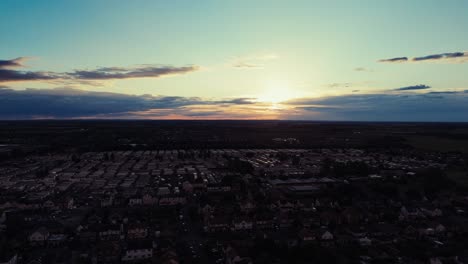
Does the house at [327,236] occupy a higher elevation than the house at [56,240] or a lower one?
higher

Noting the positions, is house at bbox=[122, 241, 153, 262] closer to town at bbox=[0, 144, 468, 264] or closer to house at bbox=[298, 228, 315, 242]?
town at bbox=[0, 144, 468, 264]

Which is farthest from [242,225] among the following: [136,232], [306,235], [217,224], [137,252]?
[137,252]

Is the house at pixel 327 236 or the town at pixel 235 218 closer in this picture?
the town at pixel 235 218

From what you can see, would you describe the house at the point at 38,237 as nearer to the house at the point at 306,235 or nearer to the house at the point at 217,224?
the house at the point at 217,224

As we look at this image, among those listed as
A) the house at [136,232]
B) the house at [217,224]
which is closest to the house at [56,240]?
the house at [136,232]

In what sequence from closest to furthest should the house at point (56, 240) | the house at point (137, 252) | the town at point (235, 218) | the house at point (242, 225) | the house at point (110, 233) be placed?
the house at point (137, 252) → the town at point (235, 218) → the house at point (56, 240) → the house at point (110, 233) → the house at point (242, 225)

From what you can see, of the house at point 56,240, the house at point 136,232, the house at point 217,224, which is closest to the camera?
the house at point 56,240

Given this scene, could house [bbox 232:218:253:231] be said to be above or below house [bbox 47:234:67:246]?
above

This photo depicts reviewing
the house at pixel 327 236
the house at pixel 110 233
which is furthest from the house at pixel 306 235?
the house at pixel 110 233

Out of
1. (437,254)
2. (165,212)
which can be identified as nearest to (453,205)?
(437,254)

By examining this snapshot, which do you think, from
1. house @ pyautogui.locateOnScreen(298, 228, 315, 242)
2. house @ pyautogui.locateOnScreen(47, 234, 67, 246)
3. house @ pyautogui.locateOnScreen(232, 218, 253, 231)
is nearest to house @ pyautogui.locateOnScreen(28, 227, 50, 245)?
house @ pyautogui.locateOnScreen(47, 234, 67, 246)
